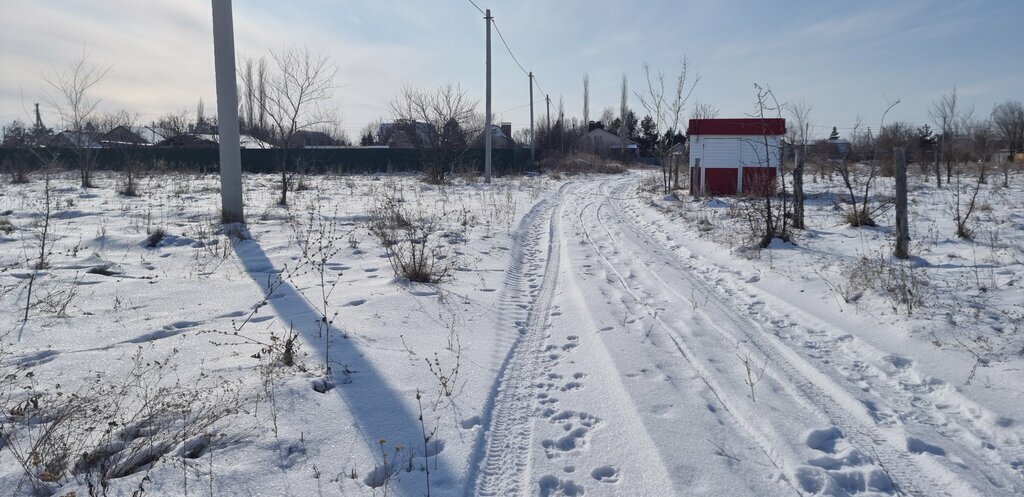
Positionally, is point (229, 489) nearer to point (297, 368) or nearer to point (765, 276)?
point (297, 368)

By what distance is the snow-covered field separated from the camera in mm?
3051

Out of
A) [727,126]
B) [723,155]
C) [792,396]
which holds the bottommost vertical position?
[792,396]

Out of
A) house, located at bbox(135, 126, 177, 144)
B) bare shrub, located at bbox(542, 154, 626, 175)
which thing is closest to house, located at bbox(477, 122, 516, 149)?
bare shrub, located at bbox(542, 154, 626, 175)

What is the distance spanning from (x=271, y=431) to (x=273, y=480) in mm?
508

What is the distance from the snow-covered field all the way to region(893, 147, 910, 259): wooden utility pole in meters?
0.20

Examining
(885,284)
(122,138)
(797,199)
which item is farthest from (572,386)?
(122,138)

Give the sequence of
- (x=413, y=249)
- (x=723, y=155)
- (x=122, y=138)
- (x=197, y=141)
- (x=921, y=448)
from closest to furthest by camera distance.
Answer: (x=921, y=448)
(x=413, y=249)
(x=723, y=155)
(x=122, y=138)
(x=197, y=141)

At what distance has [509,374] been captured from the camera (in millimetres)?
4531

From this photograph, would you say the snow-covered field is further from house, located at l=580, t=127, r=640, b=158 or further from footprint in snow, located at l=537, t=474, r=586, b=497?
house, located at l=580, t=127, r=640, b=158

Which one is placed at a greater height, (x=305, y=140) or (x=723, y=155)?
(x=305, y=140)

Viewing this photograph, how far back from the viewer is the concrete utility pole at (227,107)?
10.2 metres

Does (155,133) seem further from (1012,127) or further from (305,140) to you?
(1012,127)

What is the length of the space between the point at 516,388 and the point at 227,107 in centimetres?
874

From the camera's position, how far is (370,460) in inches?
123
